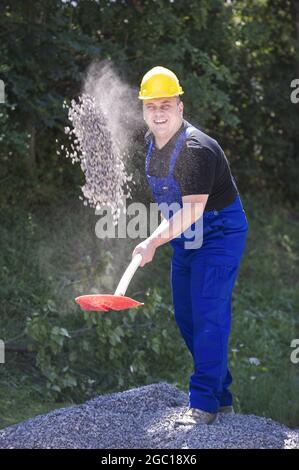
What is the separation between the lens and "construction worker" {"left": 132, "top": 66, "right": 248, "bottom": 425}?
4254 millimetres

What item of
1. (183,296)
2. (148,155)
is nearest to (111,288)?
(183,296)

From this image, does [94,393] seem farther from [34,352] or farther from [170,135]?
[170,135]

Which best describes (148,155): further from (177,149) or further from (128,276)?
(128,276)

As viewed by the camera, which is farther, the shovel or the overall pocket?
the overall pocket

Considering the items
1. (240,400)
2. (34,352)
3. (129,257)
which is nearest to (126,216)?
(129,257)

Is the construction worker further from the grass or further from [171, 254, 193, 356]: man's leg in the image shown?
the grass

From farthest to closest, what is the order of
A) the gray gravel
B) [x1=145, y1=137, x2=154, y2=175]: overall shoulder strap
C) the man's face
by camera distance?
1. [x1=145, y1=137, x2=154, y2=175]: overall shoulder strap
2. the man's face
3. the gray gravel

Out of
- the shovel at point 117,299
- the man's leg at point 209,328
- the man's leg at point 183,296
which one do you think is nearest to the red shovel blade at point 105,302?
the shovel at point 117,299

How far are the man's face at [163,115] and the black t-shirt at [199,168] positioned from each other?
0.15ft

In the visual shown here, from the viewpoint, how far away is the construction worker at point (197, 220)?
4.25m

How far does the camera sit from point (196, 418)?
169 inches

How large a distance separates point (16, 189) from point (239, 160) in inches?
118

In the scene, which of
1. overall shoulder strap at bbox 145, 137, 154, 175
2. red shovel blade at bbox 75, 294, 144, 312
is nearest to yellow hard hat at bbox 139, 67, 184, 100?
overall shoulder strap at bbox 145, 137, 154, 175

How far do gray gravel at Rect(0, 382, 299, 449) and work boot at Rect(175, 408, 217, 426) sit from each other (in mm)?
43
